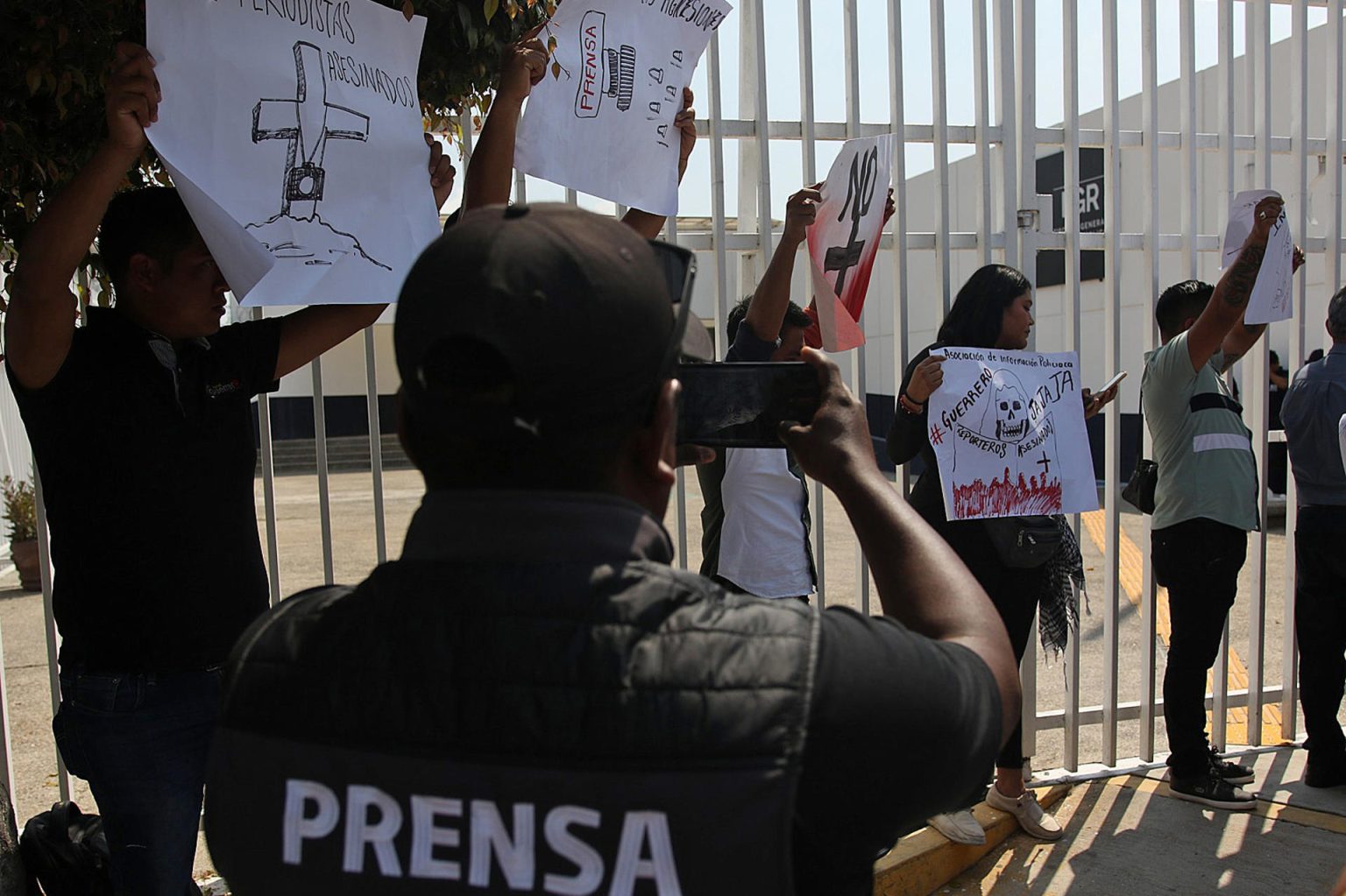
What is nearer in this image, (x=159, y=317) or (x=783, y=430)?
(x=783, y=430)

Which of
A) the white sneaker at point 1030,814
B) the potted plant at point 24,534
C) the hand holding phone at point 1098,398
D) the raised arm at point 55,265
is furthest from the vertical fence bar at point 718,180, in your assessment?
the potted plant at point 24,534

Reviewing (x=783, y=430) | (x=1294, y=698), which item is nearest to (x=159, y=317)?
(x=783, y=430)

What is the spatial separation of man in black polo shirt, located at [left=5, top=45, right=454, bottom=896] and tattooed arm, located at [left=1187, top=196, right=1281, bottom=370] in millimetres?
3114

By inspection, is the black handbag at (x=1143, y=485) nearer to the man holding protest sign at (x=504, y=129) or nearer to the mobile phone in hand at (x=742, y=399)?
the man holding protest sign at (x=504, y=129)

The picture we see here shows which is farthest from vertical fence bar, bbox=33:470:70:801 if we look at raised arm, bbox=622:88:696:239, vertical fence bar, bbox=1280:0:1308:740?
vertical fence bar, bbox=1280:0:1308:740

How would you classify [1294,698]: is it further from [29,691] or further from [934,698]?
[29,691]

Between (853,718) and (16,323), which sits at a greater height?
(16,323)

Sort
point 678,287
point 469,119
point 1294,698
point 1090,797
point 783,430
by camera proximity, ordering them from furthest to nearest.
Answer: point 1294,698 → point 1090,797 → point 469,119 → point 783,430 → point 678,287

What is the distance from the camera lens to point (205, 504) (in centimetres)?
207

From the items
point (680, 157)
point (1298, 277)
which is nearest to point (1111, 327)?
point (1298, 277)

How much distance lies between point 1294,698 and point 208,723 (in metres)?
4.40

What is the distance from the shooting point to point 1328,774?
4.18 m

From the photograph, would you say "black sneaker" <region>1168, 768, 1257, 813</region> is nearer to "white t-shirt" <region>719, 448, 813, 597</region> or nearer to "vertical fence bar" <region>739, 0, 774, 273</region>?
"white t-shirt" <region>719, 448, 813, 597</region>

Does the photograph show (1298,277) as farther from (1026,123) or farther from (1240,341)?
(1026,123)
